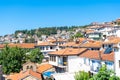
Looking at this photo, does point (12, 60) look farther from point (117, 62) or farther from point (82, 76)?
point (117, 62)

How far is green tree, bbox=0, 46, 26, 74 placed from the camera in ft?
226

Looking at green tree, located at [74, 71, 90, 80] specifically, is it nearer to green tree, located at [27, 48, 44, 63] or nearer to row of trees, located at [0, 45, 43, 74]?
row of trees, located at [0, 45, 43, 74]

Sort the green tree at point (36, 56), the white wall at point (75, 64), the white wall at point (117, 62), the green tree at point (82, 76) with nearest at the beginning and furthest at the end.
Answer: the white wall at point (117, 62)
the green tree at point (82, 76)
the white wall at point (75, 64)
the green tree at point (36, 56)

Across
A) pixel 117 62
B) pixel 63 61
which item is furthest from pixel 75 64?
pixel 117 62

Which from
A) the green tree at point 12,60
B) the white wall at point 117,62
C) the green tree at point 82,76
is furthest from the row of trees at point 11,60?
the white wall at point 117,62

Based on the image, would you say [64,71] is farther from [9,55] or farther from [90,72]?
[9,55]

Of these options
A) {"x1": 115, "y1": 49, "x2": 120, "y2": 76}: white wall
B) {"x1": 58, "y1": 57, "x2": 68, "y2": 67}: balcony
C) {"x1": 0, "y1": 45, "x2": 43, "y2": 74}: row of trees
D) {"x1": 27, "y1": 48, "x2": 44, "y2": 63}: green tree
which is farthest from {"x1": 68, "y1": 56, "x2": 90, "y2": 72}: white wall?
{"x1": 27, "y1": 48, "x2": 44, "y2": 63}: green tree

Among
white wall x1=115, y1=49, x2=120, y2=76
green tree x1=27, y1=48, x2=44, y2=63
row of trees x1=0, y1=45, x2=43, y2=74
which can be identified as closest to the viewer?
white wall x1=115, y1=49, x2=120, y2=76

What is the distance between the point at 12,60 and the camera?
6981 centimetres

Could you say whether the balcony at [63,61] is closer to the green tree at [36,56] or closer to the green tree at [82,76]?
the green tree at [82,76]

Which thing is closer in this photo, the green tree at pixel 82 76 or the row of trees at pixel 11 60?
the green tree at pixel 82 76

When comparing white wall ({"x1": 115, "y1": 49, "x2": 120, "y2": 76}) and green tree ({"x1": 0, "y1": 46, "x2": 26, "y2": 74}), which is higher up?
white wall ({"x1": 115, "y1": 49, "x2": 120, "y2": 76})

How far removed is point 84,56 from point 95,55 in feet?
12.4

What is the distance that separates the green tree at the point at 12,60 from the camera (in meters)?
68.8
